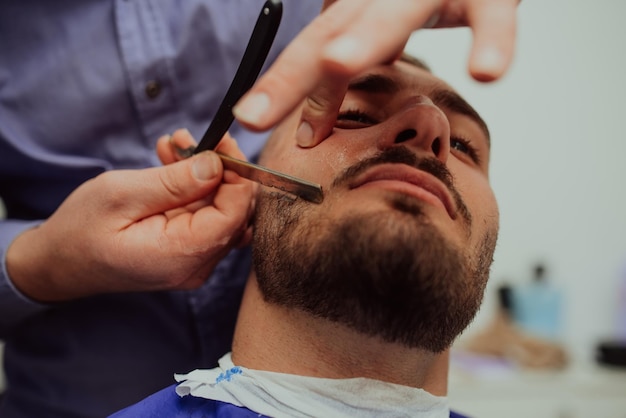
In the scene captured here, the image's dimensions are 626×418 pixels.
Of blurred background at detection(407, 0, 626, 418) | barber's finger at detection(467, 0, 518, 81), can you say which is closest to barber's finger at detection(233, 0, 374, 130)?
barber's finger at detection(467, 0, 518, 81)

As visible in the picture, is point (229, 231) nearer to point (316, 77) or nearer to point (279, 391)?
point (279, 391)

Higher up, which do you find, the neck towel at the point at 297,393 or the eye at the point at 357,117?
the eye at the point at 357,117

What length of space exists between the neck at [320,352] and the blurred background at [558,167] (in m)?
1.08

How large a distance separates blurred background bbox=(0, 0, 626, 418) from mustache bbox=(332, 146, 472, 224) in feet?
3.79

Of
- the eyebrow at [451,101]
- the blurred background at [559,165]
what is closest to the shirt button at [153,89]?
the eyebrow at [451,101]

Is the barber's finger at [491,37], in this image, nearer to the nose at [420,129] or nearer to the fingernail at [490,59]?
the fingernail at [490,59]

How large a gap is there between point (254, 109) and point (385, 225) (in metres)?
0.22

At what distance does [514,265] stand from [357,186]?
1.32 metres

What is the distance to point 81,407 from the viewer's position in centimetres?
95

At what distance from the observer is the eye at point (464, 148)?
80cm

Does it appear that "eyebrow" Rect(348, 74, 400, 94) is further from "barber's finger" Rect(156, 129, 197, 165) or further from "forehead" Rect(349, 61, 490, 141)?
"barber's finger" Rect(156, 129, 197, 165)

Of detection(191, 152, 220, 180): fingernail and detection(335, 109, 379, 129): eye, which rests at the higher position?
detection(335, 109, 379, 129): eye

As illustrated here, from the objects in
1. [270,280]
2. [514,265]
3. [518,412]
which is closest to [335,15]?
[270,280]

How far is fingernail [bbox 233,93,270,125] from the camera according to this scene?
0.44 meters
